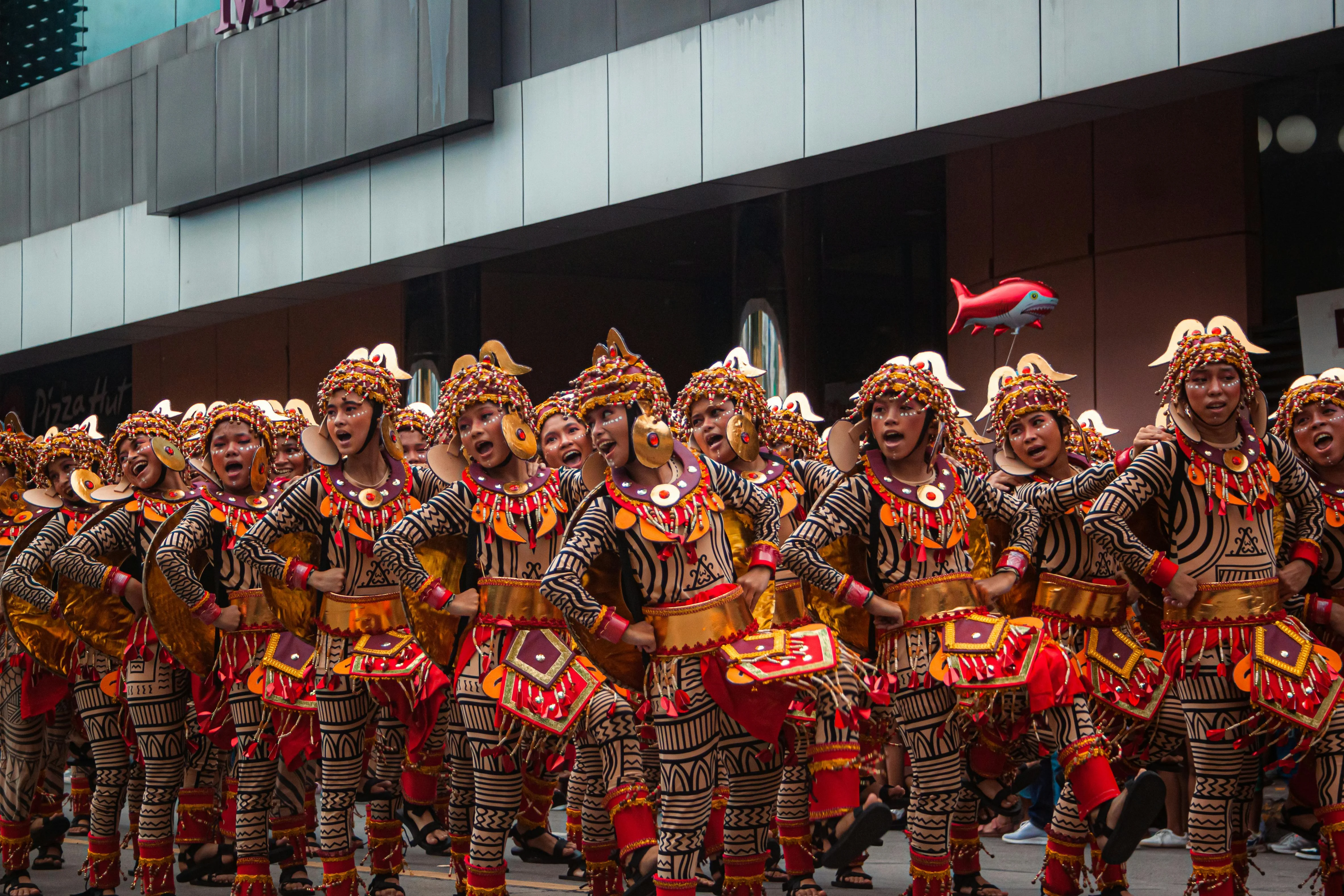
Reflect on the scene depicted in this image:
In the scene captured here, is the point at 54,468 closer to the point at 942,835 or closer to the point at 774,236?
the point at 942,835

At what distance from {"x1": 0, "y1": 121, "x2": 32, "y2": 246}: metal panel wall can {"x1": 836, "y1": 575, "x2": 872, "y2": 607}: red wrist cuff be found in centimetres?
1815

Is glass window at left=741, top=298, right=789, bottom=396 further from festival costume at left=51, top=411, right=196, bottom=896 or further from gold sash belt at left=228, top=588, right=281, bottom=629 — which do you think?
gold sash belt at left=228, top=588, right=281, bottom=629

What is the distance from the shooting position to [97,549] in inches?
333

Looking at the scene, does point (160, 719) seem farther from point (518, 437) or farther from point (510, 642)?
point (518, 437)

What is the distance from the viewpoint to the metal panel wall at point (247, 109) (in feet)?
59.2

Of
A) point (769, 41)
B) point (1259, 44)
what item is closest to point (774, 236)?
point (769, 41)

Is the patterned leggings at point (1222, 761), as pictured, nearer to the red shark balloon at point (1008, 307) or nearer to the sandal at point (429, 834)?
the sandal at point (429, 834)

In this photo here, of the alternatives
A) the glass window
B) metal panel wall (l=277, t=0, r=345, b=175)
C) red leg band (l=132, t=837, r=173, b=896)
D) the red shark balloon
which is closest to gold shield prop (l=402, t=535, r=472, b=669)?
red leg band (l=132, t=837, r=173, b=896)

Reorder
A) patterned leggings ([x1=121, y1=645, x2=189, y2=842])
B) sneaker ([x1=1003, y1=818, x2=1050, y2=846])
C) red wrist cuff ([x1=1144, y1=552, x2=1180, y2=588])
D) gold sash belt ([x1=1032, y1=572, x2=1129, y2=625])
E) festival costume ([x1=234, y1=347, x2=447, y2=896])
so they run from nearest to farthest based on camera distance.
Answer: red wrist cuff ([x1=1144, y1=552, x2=1180, y2=588])
festival costume ([x1=234, y1=347, x2=447, y2=896])
gold sash belt ([x1=1032, y1=572, x2=1129, y2=625])
patterned leggings ([x1=121, y1=645, x2=189, y2=842])
sneaker ([x1=1003, y1=818, x2=1050, y2=846])

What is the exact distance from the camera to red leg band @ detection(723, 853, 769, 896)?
6.68 meters

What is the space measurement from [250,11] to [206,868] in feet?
40.2

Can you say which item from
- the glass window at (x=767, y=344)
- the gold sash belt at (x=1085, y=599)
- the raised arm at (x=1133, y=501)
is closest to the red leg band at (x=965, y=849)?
the gold sash belt at (x=1085, y=599)

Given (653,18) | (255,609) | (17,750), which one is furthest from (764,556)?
(653,18)

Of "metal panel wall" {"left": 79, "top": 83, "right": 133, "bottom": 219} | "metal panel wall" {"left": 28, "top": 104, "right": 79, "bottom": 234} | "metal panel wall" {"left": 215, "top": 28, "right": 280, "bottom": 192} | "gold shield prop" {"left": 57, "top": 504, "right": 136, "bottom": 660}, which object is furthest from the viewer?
"metal panel wall" {"left": 28, "top": 104, "right": 79, "bottom": 234}
